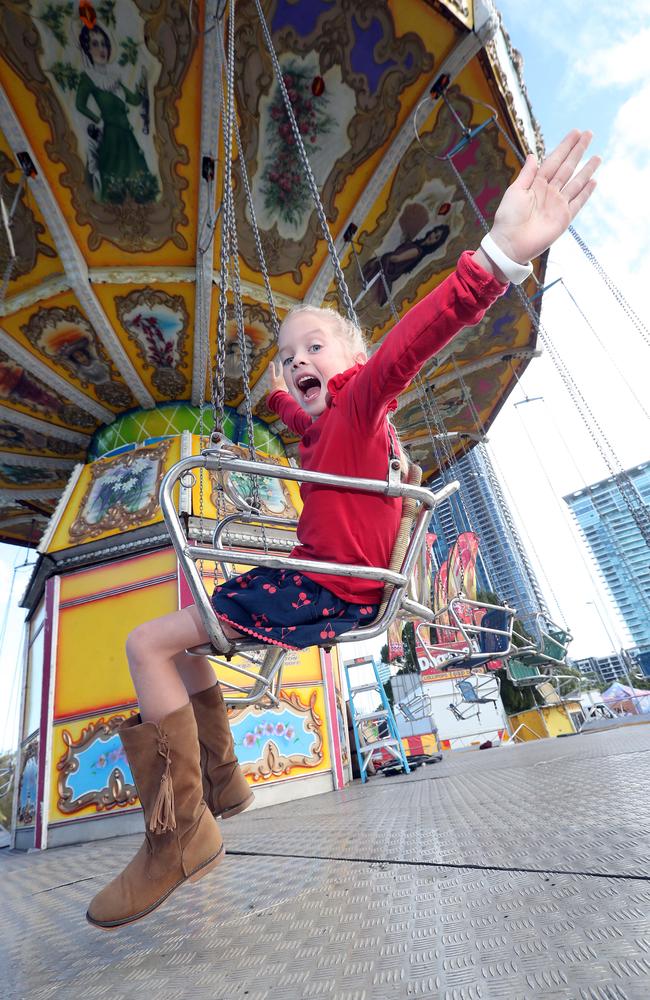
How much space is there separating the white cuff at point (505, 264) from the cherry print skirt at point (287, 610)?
89 centimetres

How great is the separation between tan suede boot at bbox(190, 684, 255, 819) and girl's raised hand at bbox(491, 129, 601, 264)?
150cm

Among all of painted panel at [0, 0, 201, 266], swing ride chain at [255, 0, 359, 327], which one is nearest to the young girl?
swing ride chain at [255, 0, 359, 327]

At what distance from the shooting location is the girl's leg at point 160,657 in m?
1.27

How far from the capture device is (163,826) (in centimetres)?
116

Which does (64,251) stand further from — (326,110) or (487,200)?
(487,200)

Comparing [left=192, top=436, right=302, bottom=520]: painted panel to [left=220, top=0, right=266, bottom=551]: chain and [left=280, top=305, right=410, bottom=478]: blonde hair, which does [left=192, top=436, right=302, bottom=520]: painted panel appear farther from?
[left=280, top=305, right=410, bottom=478]: blonde hair

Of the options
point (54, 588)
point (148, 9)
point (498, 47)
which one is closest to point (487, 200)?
point (498, 47)

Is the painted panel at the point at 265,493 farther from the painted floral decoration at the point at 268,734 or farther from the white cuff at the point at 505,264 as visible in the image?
the white cuff at the point at 505,264

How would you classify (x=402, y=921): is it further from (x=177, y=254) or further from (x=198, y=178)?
(x=177, y=254)

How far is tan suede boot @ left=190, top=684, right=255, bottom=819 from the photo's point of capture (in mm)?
1506

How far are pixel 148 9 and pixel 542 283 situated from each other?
5.13 m

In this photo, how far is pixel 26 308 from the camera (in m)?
5.57

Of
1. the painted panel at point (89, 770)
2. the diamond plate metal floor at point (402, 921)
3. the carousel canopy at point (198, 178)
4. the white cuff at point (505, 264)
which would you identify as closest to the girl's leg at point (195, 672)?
the diamond plate metal floor at point (402, 921)

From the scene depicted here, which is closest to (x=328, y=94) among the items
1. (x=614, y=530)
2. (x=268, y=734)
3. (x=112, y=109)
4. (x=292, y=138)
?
(x=292, y=138)
